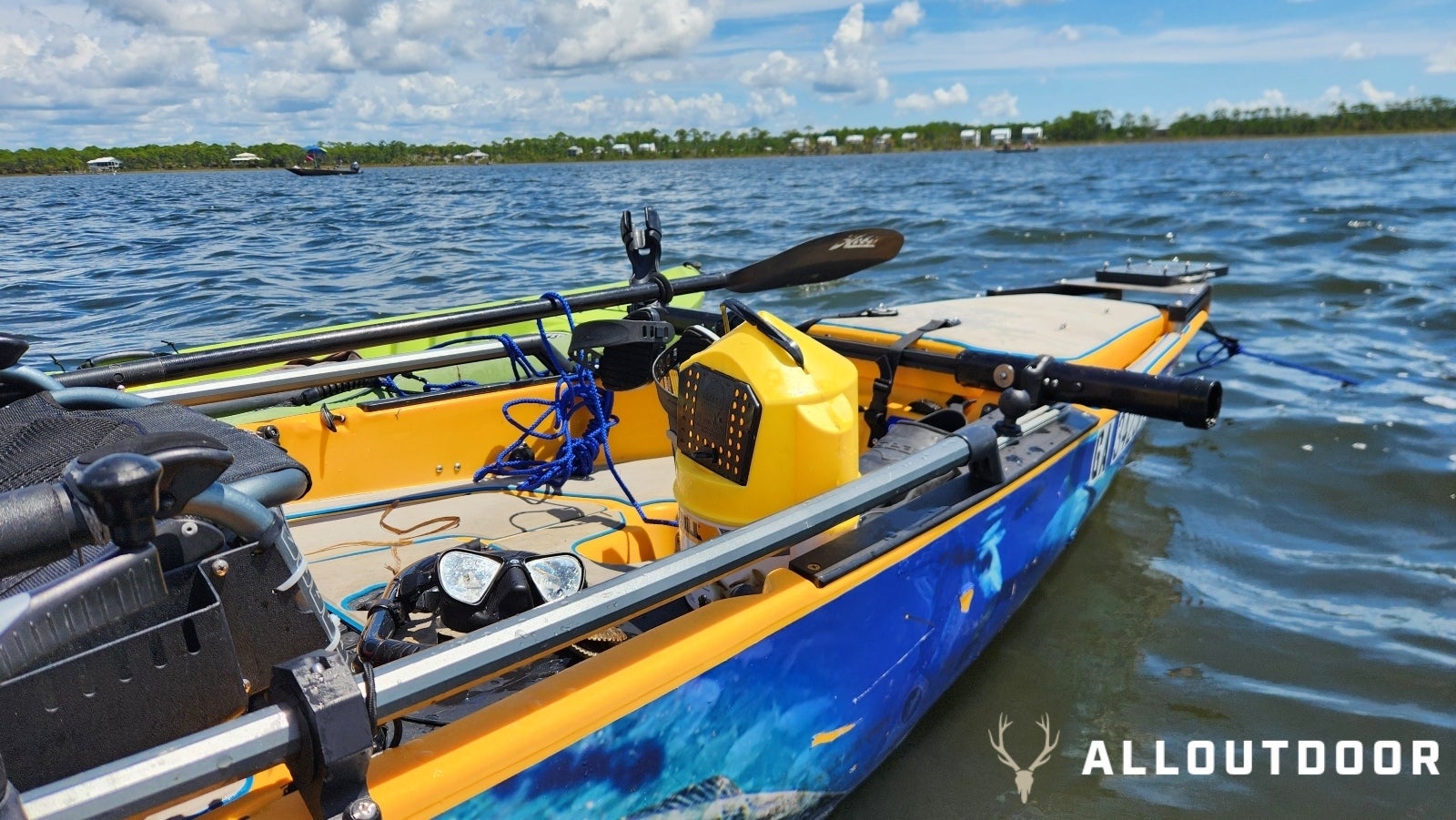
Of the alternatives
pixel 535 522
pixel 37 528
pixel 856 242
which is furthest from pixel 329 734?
pixel 856 242

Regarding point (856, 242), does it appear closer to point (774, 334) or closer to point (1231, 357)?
point (774, 334)

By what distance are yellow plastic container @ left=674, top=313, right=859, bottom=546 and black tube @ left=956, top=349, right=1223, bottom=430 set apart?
95 centimetres

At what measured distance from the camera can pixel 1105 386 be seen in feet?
8.48

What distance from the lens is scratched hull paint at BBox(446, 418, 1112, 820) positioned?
148cm

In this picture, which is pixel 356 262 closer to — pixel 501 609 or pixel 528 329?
pixel 528 329

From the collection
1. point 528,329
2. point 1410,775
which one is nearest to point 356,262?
point 528,329

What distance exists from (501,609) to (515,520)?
906 mm

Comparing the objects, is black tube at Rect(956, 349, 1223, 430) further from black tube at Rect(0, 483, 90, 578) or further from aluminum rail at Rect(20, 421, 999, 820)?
black tube at Rect(0, 483, 90, 578)

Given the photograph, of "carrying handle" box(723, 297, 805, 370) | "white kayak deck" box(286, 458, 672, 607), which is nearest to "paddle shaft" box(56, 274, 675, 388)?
"white kayak deck" box(286, 458, 672, 607)

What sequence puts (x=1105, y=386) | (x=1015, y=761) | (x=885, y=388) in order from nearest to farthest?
(x=1105, y=386) → (x=1015, y=761) → (x=885, y=388)

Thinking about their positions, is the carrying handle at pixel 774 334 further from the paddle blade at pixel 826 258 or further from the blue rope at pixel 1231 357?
the blue rope at pixel 1231 357

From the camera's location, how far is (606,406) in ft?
10.2

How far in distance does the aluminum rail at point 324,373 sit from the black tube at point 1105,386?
65.6 inches

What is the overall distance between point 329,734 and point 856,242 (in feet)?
7.04
